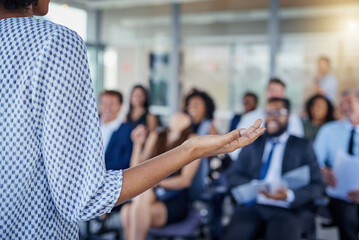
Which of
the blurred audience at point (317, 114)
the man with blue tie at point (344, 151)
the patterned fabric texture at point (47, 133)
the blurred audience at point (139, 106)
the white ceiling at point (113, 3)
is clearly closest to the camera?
the patterned fabric texture at point (47, 133)

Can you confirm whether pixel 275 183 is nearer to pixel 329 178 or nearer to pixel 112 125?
pixel 329 178

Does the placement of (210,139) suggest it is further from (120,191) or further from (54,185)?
(54,185)

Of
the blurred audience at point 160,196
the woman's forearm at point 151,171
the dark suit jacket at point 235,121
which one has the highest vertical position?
the woman's forearm at point 151,171

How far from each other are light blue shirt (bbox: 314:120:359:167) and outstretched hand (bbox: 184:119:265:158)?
10.2 feet

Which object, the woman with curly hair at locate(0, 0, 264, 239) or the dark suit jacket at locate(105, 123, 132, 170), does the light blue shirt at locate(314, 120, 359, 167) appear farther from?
the woman with curly hair at locate(0, 0, 264, 239)

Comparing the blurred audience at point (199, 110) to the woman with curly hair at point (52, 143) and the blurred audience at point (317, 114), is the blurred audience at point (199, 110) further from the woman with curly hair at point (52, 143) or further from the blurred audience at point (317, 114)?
the woman with curly hair at point (52, 143)

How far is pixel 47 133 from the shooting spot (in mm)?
821

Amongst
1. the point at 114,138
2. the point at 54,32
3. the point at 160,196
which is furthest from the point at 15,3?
the point at 114,138

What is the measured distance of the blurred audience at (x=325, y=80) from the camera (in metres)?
7.01

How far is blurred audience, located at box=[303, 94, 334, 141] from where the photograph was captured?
476 cm

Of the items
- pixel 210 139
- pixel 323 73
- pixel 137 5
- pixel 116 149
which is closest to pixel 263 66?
pixel 323 73

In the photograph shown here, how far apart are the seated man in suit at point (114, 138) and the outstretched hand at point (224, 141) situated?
10.3 ft

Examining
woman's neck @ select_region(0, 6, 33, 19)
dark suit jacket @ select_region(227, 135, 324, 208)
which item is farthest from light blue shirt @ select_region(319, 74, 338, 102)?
woman's neck @ select_region(0, 6, 33, 19)

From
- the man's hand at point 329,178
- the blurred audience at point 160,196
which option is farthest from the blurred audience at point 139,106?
the man's hand at point 329,178
